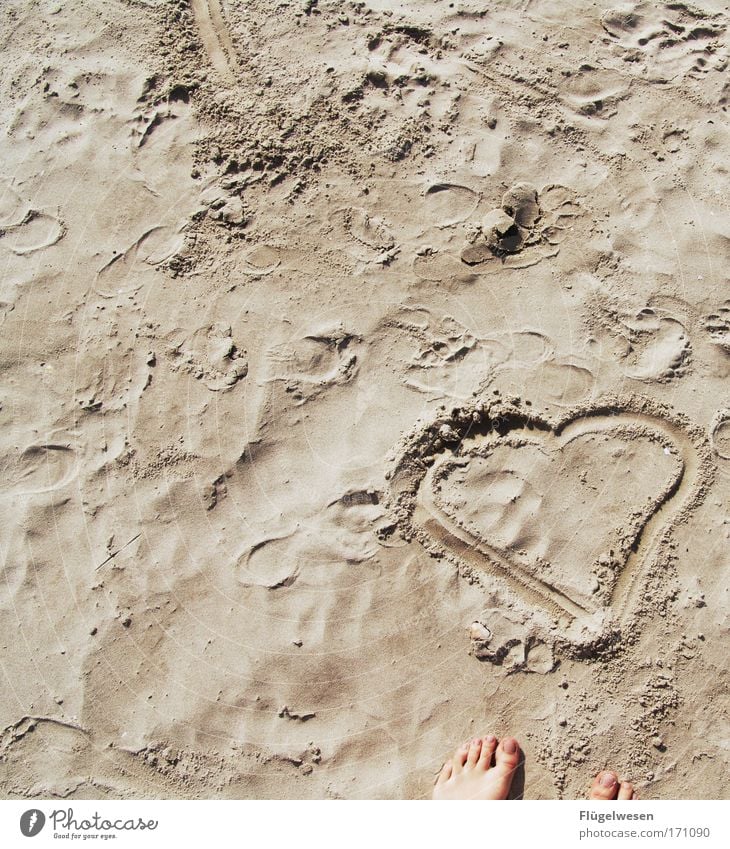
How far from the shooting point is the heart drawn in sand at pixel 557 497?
123 inches

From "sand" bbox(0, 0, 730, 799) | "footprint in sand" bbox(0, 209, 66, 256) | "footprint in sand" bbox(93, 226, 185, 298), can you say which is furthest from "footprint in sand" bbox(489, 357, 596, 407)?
"footprint in sand" bbox(0, 209, 66, 256)

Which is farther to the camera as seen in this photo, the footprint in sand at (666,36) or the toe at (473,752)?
the footprint in sand at (666,36)

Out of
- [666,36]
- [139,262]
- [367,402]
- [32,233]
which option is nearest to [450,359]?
[367,402]

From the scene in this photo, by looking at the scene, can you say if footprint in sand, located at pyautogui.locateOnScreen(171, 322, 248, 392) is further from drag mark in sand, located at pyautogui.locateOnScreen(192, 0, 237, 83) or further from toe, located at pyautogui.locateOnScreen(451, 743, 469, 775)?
toe, located at pyautogui.locateOnScreen(451, 743, 469, 775)

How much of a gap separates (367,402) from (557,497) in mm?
1112

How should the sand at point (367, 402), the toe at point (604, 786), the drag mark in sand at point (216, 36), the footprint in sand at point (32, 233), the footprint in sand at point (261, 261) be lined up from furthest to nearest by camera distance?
the drag mark in sand at point (216, 36), the footprint in sand at point (32, 233), the footprint in sand at point (261, 261), the sand at point (367, 402), the toe at point (604, 786)

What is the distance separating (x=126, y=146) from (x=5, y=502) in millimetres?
2170

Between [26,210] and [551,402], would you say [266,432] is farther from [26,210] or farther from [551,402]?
[26,210]

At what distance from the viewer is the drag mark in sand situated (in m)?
3.68

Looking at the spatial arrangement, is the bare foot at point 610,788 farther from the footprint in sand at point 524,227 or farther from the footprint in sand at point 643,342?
the footprint in sand at point 524,227

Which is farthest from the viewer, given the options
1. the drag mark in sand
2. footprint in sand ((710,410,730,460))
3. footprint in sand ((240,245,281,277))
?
the drag mark in sand

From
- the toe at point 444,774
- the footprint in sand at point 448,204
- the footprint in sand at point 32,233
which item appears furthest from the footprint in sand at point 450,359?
the footprint in sand at point 32,233
